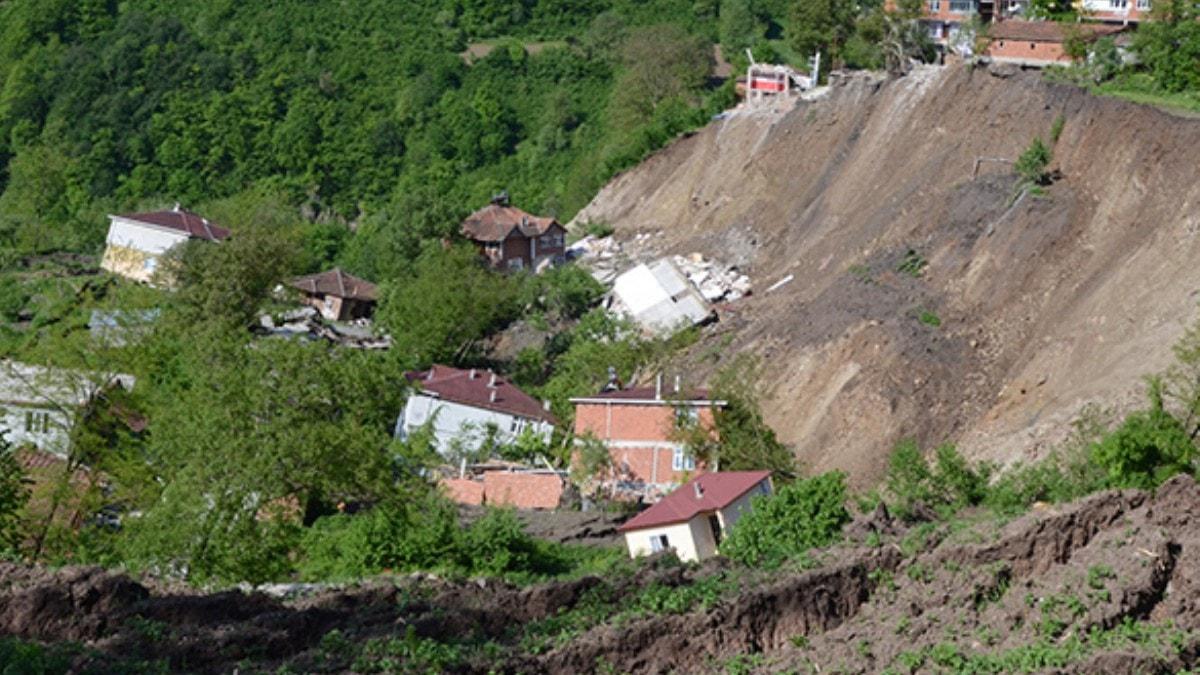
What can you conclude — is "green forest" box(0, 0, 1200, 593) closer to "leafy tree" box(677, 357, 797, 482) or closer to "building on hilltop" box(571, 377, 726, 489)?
"leafy tree" box(677, 357, 797, 482)

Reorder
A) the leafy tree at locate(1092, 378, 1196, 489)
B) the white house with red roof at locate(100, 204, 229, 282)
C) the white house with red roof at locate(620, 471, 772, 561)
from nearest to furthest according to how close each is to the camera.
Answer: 1. the leafy tree at locate(1092, 378, 1196, 489)
2. the white house with red roof at locate(620, 471, 772, 561)
3. the white house with red roof at locate(100, 204, 229, 282)

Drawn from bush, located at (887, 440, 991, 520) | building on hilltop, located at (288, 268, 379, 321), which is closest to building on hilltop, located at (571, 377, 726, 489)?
bush, located at (887, 440, 991, 520)

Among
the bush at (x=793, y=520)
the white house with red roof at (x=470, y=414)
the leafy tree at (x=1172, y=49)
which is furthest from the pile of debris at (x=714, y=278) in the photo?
the bush at (x=793, y=520)

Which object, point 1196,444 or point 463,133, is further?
point 463,133

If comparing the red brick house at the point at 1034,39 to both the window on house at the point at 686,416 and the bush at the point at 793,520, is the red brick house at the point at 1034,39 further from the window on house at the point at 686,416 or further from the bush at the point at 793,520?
the bush at the point at 793,520

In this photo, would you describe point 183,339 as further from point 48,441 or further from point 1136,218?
point 1136,218

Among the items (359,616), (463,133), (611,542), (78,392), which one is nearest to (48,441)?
(78,392)

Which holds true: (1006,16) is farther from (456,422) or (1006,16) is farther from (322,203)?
(456,422)
